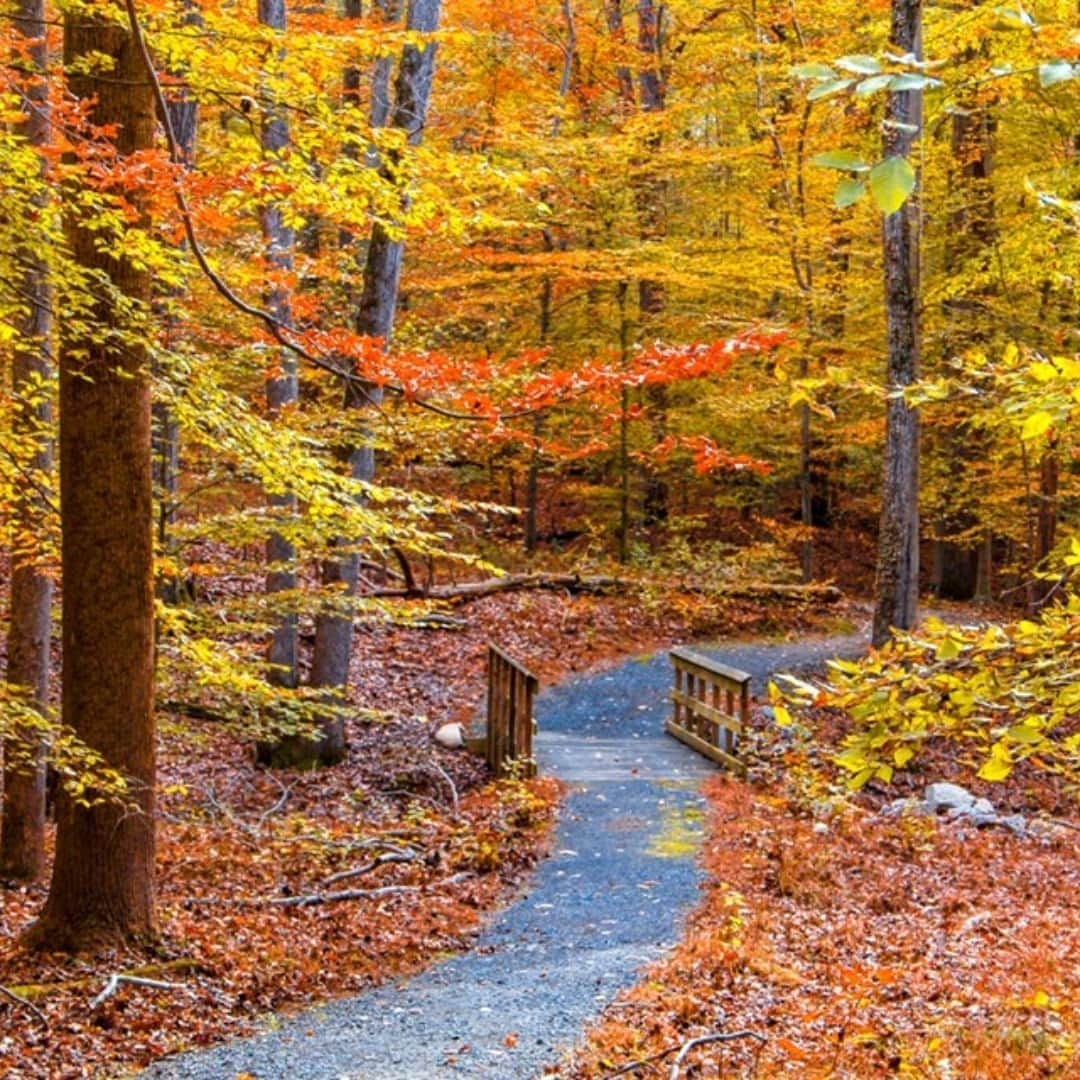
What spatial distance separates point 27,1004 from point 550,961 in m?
3.02

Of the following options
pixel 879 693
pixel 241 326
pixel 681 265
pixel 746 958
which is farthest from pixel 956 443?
pixel 879 693

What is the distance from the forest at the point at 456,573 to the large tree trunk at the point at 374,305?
5cm

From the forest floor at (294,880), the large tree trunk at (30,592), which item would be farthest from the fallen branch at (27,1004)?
the large tree trunk at (30,592)

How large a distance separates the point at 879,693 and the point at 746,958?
14.6 feet

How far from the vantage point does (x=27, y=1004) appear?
5184mm

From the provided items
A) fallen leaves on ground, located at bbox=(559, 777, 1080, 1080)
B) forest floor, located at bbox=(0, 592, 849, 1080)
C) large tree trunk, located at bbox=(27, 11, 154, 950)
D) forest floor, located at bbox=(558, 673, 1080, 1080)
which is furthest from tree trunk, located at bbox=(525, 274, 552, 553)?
large tree trunk, located at bbox=(27, 11, 154, 950)

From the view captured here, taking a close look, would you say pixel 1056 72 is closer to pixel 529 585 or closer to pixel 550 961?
pixel 550 961

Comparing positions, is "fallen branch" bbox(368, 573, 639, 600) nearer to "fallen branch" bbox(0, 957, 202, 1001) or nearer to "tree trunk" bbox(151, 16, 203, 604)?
"tree trunk" bbox(151, 16, 203, 604)

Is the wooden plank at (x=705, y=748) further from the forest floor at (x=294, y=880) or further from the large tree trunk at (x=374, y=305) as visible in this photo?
the large tree trunk at (x=374, y=305)

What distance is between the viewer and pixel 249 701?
29.0 ft

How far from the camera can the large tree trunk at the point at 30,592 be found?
22.7ft

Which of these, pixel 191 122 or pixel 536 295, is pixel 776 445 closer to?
pixel 536 295

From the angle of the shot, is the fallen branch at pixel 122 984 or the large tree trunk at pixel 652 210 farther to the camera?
the large tree trunk at pixel 652 210

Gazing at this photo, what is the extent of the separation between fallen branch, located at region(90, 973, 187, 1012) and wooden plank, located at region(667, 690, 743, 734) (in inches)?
268
